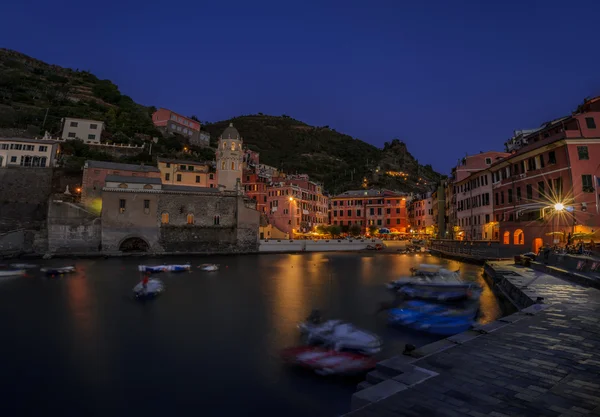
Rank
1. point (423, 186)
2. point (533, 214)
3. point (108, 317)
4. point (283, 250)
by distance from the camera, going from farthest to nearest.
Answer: point (423, 186), point (283, 250), point (533, 214), point (108, 317)

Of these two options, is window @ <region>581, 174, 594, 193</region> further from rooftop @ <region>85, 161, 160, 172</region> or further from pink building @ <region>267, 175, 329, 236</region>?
rooftop @ <region>85, 161, 160, 172</region>

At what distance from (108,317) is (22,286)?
1513cm

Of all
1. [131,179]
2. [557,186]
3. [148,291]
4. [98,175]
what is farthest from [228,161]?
[557,186]

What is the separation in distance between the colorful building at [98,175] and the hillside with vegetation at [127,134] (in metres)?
5.58

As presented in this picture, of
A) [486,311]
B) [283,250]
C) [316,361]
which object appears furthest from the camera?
[283,250]

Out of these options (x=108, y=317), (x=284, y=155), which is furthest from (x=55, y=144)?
(x=284, y=155)

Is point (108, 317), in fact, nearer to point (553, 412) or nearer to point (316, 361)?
point (316, 361)

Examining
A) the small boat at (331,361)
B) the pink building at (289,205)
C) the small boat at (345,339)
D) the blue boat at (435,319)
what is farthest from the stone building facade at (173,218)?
the small boat at (331,361)

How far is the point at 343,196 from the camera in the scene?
283 feet

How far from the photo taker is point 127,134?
83938 millimetres

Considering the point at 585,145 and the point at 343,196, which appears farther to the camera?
the point at 343,196

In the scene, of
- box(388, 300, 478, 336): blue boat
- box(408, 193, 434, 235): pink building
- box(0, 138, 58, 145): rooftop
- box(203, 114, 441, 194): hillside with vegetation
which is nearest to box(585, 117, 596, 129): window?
box(388, 300, 478, 336): blue boat

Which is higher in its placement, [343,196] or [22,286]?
[343,196]

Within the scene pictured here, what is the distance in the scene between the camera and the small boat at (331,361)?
1034 centimetres
